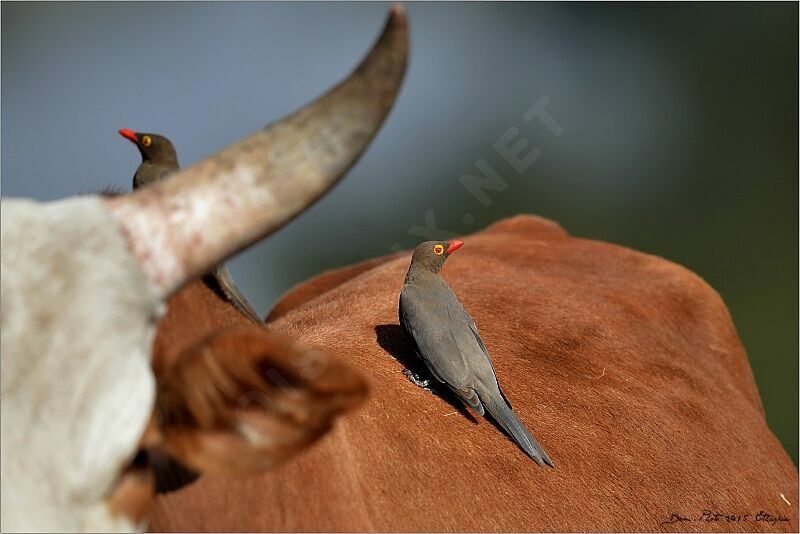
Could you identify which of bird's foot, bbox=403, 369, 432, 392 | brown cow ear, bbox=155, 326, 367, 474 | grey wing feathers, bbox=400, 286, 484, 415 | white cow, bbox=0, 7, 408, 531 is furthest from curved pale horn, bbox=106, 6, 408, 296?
bird's foot, bbox=403, 369, 432, 392

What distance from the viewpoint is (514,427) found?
366 cm

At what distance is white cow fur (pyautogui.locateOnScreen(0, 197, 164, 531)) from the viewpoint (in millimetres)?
2295

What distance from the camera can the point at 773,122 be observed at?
22.5m

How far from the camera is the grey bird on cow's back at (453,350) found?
367cm

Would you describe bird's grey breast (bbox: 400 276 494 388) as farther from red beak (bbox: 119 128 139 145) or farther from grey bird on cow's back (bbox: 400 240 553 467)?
red beak (bbox: 119 128 139 145)

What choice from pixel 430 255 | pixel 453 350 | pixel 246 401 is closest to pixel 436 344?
pixel 453 350

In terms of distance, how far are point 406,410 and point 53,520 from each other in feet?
4.78

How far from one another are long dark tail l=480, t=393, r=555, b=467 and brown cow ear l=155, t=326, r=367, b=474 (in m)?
1.39

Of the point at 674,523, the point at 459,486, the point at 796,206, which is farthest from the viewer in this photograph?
the point at 796,206

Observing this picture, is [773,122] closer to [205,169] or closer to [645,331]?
[645,331]

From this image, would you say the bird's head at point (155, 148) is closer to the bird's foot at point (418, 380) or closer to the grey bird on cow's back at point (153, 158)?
the grey bird on cow's back at point (153, 158)

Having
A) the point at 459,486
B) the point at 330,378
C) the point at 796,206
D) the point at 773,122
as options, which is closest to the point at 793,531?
the point at 459,486

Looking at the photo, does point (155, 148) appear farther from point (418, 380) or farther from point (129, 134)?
point (418, 380)

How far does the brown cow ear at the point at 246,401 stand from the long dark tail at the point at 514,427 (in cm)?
139
